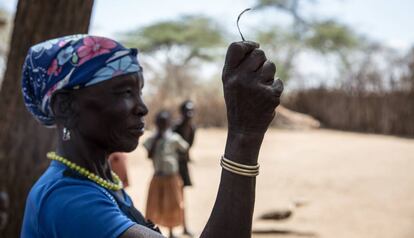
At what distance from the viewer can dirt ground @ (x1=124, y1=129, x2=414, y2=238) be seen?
6.04 metres

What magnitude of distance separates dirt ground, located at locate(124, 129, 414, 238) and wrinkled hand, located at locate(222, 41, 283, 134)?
195 inches

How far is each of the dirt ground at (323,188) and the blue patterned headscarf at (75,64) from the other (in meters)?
4.74

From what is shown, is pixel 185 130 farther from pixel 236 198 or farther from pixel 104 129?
pixel 236 198

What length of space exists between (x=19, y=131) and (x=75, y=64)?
1.80 meters

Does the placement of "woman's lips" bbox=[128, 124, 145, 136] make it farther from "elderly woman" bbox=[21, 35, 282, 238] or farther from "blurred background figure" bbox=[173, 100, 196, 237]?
"blurred background figure" bbox=[173, 100, 196, 237]

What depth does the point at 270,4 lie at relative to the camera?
1198 inches

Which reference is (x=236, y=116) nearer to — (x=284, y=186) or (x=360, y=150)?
(x=284, y=186)

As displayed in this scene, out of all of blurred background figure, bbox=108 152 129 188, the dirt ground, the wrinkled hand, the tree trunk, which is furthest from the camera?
the dirt ground

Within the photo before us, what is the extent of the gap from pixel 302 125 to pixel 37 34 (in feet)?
51.4

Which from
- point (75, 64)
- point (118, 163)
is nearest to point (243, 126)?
point (75, 64)

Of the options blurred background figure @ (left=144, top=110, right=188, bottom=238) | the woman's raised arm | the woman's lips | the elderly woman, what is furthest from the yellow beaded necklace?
blurred background figure @ (left=144, top=110, right=188, bottom=238)

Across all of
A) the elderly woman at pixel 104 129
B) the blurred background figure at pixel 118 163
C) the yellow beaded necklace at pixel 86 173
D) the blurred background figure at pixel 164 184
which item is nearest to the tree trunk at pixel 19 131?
the blurred background figure at pixel 118 163

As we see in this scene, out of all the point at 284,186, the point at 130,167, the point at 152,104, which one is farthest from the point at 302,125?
the point at 284,186

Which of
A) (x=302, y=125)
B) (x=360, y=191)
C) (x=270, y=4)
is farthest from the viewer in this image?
(x=270, y=4)
